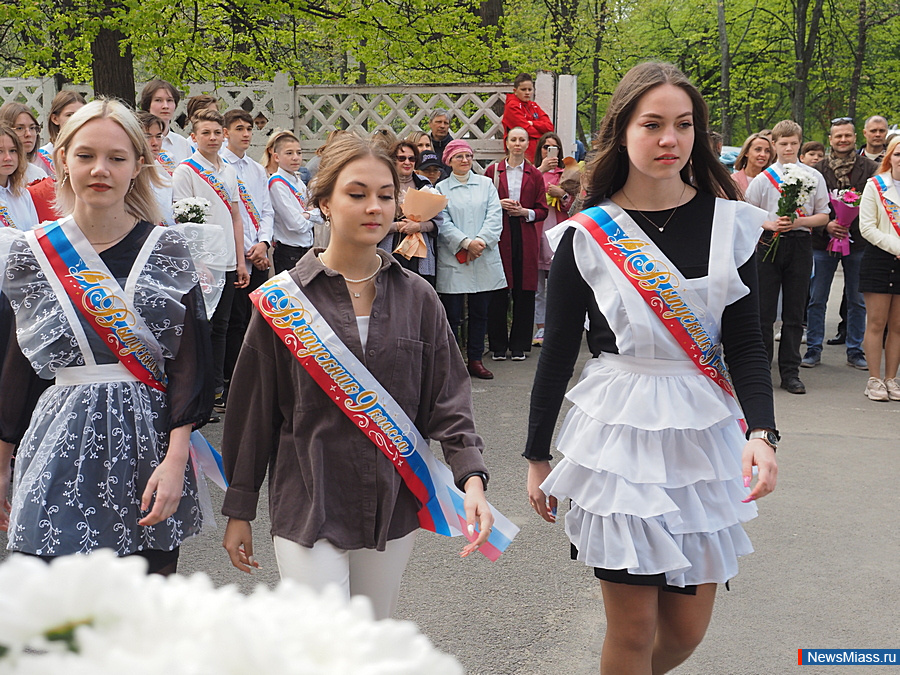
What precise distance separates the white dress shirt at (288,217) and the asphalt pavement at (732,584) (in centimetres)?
308

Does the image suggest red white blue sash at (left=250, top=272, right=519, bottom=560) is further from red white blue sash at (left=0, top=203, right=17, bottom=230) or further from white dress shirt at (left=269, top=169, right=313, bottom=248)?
white dress shirt at (left=269, top=169, right=313, bottom=248)

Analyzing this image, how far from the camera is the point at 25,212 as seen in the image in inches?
244

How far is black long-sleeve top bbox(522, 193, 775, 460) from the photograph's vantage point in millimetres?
2949

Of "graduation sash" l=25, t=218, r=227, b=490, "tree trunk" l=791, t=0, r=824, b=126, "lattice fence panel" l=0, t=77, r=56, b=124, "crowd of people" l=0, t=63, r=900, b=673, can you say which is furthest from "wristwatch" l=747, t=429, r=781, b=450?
"tree trunk" l=791, t=0, r=824, b=126

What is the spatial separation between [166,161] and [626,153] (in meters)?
5.37

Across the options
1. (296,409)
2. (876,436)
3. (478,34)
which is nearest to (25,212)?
(296,409)

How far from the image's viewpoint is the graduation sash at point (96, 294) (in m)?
2.93

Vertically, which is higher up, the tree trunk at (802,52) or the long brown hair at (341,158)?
the tree trunk at (802,52)

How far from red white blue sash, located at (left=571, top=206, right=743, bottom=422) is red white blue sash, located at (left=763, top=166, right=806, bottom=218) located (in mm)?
6249

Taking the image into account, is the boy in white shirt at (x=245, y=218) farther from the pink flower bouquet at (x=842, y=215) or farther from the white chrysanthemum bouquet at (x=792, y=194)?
the pink flower bouquet at (x=842, y=215)

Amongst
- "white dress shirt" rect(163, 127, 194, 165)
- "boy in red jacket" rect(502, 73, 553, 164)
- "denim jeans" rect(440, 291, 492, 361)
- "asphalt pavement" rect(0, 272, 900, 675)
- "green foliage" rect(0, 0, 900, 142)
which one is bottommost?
"asphalt pavement" rect(0, 272, 900, 675)

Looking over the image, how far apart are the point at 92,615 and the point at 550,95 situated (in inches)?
533

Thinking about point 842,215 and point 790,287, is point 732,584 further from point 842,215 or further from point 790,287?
point 842,215

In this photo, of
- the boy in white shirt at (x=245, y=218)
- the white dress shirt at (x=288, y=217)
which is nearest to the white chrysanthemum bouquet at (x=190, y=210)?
the boy in white shirt at (x=245, y=218)
